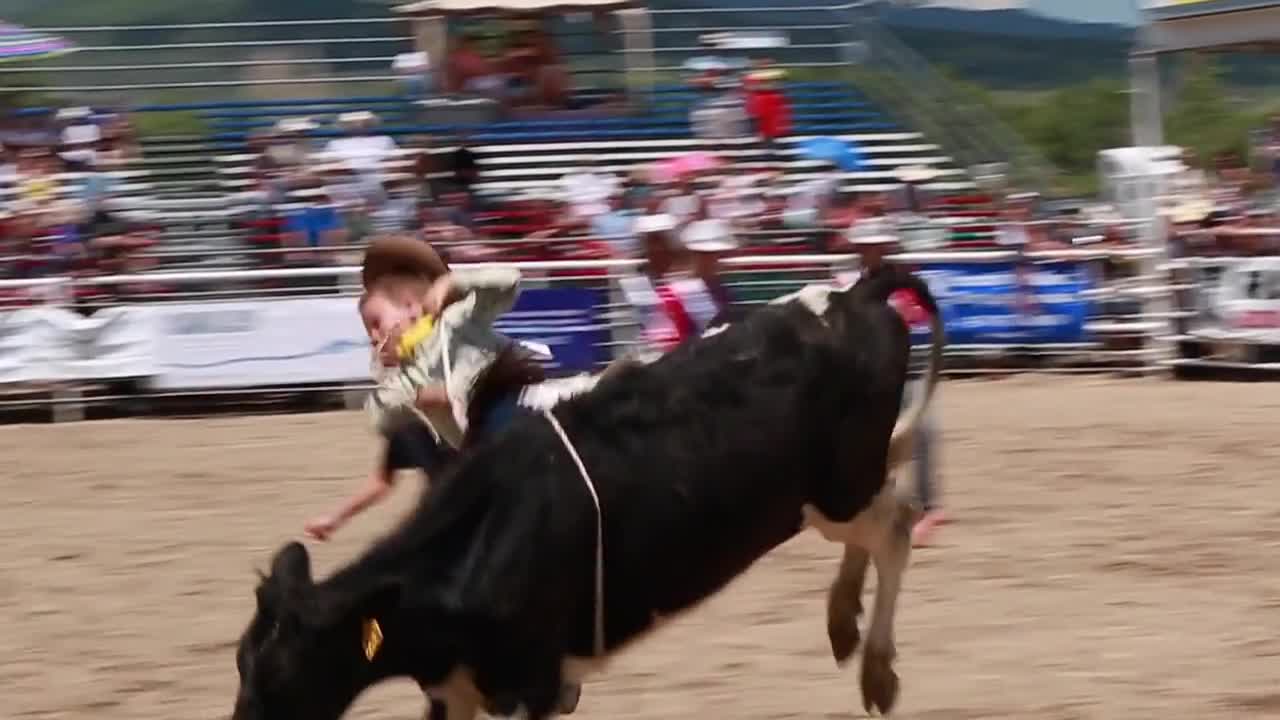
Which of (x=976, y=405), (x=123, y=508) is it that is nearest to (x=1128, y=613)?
(x=123, y=508)

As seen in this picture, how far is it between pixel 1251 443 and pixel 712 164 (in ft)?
21.7

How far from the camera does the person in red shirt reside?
55.8 ft

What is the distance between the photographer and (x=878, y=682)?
524 centimetres

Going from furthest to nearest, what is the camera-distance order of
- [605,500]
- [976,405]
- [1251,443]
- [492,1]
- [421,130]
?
[492,1]
[421,130]
[976,405]
[1251,443]
[605,500]

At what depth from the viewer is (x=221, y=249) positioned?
1466cm

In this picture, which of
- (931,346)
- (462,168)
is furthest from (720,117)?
(931,346)

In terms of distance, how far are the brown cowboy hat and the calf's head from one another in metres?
1.21

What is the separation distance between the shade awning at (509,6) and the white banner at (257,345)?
6331 millimetres

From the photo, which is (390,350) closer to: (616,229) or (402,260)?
(402,260)

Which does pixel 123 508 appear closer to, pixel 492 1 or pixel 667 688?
pixel 667 688

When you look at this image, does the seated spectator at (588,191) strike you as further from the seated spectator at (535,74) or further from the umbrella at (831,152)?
the umbrella at (831,152)

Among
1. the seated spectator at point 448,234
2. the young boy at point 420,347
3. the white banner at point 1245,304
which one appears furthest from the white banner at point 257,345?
the young boy at point 420,347

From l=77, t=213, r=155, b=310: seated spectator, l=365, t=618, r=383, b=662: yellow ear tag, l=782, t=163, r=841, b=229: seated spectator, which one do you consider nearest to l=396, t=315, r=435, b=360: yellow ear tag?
l=365, t=618, r=383, b=662: yellow ear tag

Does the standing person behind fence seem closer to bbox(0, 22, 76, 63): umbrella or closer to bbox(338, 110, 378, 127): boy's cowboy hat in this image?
bbox(338, 110, 378, 127): boy's cowboy hat
